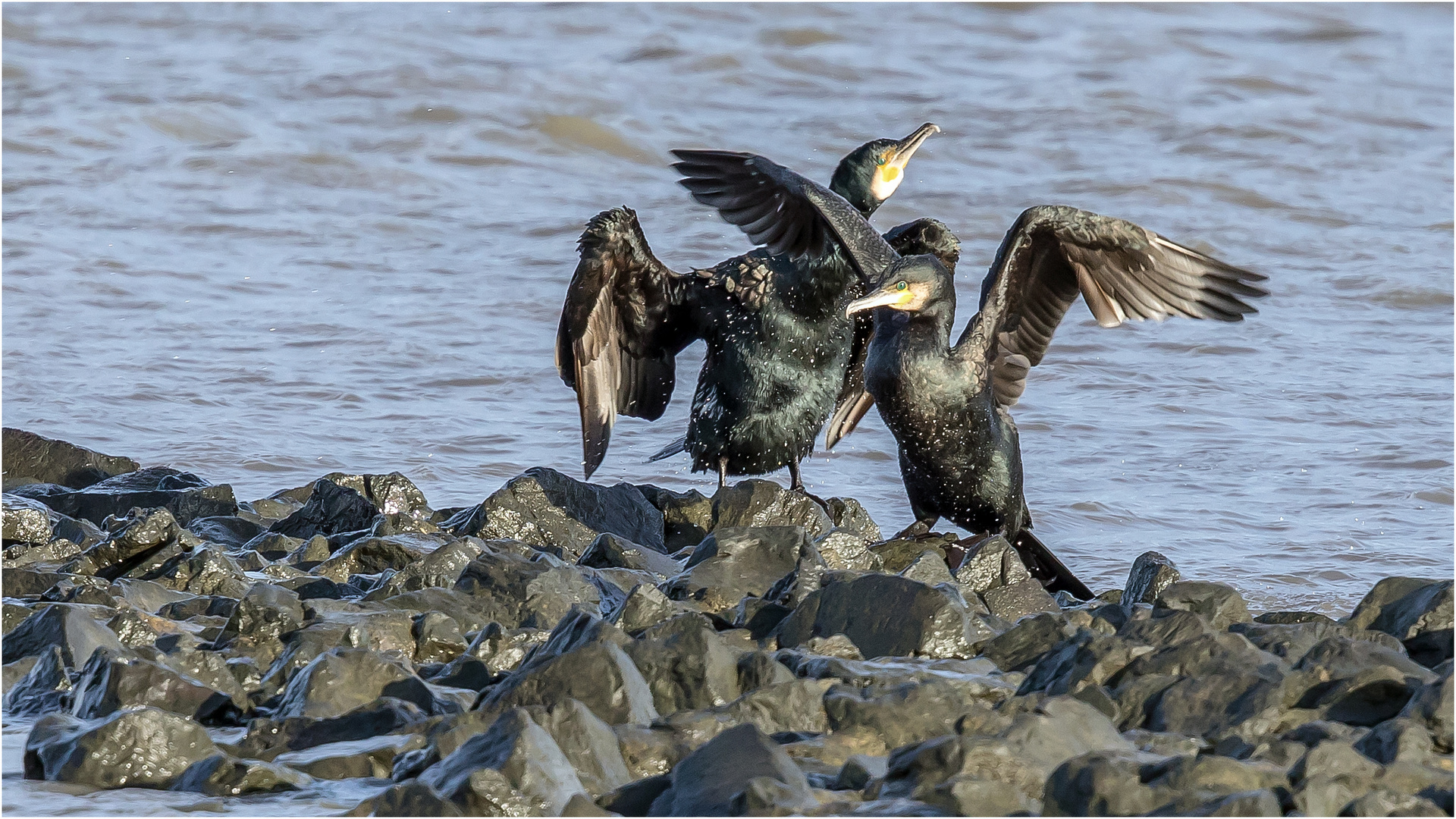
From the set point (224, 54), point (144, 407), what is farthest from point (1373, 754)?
point (224, 54)

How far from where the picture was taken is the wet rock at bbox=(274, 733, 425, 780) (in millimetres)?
3328

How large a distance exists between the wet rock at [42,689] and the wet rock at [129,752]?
1.27ft

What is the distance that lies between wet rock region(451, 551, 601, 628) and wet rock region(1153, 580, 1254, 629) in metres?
1.43

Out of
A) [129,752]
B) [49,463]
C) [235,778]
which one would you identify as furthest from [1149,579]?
[49,463]

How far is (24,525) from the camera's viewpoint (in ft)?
16.2

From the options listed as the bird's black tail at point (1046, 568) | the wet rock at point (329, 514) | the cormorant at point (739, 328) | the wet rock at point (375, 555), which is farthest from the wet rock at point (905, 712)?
the cormorant at point (739, 328)

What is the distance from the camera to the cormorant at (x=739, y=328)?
5.93 m

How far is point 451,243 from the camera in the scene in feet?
32.9

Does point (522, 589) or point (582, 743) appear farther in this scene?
point (522, 589)

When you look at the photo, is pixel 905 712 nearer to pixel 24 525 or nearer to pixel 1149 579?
pixel 1149 579

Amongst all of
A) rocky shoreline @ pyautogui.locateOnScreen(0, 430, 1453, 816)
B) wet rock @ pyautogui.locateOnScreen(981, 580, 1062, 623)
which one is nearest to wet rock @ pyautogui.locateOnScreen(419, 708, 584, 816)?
rocky shoreline @ pyautogui.locateOnScreen(0, 430, 1453, 816)

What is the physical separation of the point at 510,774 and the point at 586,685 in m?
0.46

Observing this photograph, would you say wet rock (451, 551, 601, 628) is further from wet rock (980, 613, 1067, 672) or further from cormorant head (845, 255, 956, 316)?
cormorant head (845, 255, 956, 316)

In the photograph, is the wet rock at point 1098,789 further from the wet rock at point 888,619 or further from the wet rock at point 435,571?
the wet rock at point 435,571
